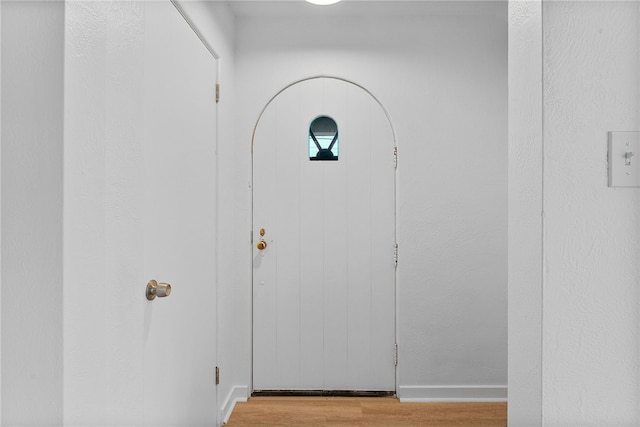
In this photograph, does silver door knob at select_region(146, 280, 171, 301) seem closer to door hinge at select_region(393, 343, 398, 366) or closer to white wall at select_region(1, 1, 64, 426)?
white wall at select_region(1, 1, 64, 426)

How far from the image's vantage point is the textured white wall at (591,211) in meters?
1.03

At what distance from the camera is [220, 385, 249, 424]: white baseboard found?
7.62 feet

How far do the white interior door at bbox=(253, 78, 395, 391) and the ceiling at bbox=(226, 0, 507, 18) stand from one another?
0.40 m

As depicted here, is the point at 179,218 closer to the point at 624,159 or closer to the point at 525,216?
the point at 525,216

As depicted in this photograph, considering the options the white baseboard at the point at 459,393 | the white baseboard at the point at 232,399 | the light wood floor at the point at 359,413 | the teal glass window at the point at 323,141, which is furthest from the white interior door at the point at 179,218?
the white baseboard at the point at 459,393

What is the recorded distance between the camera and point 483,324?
262 cm

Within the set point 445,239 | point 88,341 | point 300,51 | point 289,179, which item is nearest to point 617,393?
point 88,341

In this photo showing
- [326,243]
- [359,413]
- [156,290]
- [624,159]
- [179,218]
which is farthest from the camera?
[326,243]

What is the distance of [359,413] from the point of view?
2.41 metres

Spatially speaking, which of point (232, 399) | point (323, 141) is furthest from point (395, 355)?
point (323, 141)

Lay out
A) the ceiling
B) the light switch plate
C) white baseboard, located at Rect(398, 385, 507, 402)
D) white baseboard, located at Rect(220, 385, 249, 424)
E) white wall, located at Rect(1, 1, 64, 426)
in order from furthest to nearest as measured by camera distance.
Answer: white baseboard, located at Rect(398, 385, 507, 402)
the ceiling
white baseboard, located at Rect(220, 385, 249, 424)
the light switch plate
white wall, located at Rect(1, 1, 64, 426)

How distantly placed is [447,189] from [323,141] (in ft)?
2.61

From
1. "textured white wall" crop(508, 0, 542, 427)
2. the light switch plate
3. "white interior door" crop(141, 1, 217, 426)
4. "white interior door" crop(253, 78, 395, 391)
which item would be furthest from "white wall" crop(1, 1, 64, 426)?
"white interior door" crop(253, 78, 395, 391)

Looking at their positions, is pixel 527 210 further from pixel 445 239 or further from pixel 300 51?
pixel 300 51
